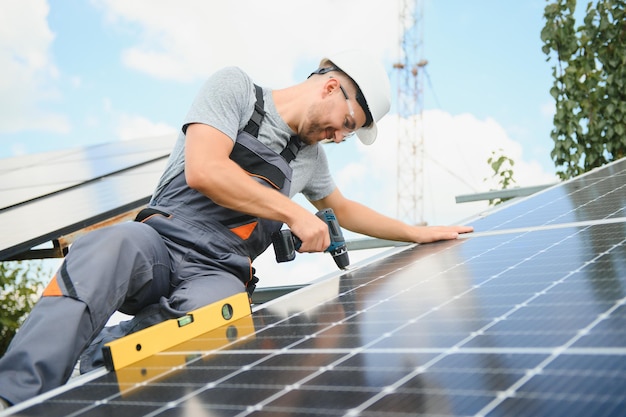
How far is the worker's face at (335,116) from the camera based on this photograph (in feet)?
11.3

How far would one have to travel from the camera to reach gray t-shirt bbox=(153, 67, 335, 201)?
3150mm

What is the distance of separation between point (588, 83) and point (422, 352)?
25.7 ft

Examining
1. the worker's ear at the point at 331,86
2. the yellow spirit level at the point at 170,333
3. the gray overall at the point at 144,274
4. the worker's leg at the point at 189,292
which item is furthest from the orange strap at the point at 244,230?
the yellow spirit level at the point at 170,333

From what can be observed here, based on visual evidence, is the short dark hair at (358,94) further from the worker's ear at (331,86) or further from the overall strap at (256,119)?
the overall strap at (256,119)

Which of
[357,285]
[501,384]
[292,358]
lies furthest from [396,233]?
[501,384]

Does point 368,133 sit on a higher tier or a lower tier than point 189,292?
higher

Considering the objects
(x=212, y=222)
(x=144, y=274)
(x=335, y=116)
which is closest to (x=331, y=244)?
(x=212, y=222)

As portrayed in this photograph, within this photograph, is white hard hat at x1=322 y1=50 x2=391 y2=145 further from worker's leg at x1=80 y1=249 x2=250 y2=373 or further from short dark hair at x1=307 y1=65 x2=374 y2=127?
worker's leg at x1=80 y1=249 x2=250 y2=373

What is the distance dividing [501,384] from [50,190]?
18.1ft

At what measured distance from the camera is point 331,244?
3.25 meters

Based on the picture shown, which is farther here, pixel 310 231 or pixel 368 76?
pixel 368 76

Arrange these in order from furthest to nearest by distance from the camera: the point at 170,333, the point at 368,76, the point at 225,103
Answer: the point at 368,76 → the point at 225,103 → the point at 170,333

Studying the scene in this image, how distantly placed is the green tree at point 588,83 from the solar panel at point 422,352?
619 cm

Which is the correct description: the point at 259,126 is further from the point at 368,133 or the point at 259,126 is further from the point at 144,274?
the point at 144,274
